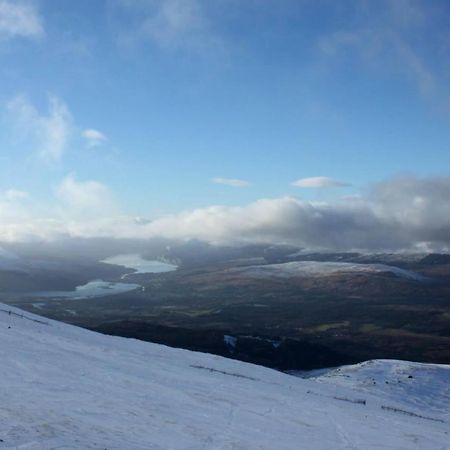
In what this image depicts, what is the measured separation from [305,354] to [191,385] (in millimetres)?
73216

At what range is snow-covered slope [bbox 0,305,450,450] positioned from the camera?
16.6 m

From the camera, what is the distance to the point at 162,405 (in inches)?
907

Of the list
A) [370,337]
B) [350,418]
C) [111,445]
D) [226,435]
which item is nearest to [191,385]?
[350,418]

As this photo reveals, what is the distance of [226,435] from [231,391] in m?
11.7

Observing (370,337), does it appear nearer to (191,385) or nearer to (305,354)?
(305,354)

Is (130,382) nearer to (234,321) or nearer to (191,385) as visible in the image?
(191,385)

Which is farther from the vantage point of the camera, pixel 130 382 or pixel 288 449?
pixel 130 382

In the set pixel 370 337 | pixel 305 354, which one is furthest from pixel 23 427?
pixel 370 337

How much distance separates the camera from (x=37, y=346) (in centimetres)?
3259

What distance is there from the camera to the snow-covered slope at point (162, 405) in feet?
54.5

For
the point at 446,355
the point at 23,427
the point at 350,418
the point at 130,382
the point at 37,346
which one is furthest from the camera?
the point at 446,355

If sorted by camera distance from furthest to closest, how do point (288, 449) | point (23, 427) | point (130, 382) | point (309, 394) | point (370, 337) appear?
point (370, 337), point (309, 394), point (130, 382), point (288, 449), point (23, 427)

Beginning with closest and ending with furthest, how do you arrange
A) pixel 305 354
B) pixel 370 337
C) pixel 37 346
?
pixel 37 346 < pixel 305 354 < pixel 370 337

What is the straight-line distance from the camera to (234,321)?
198000mm
